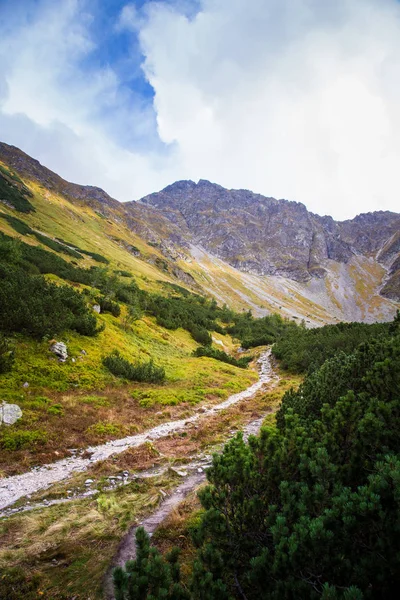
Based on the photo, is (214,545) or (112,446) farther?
(112,446)

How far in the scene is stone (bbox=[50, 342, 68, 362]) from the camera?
16297 millimetres

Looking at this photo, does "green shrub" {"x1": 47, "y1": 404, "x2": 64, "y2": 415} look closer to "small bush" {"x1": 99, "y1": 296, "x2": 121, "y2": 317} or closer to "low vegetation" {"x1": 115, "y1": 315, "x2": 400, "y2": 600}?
"low vegetation" {"x1": 115, "y1": 315, "x2": 400, "y2": 600}

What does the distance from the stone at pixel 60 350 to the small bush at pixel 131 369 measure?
2694mm

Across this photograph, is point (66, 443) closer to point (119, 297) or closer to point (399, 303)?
point (119, 297)

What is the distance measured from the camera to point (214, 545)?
4.06 meters

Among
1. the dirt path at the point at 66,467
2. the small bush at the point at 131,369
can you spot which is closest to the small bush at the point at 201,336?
the small bush at the point at 131,369

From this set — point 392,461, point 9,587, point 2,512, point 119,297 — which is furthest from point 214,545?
point 119,297

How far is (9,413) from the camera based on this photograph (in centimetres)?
1119

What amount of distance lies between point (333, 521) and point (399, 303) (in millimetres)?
210807

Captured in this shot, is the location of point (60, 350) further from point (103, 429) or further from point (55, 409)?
point (103, 429)

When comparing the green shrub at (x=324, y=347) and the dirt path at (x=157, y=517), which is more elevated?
the green shrub at (x=324, y=347)

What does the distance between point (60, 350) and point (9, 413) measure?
5.56 meters

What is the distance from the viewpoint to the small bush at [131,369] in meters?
18.6

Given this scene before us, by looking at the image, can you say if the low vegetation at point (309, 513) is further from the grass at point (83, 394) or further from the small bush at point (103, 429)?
the small bush at point (103, 429)
